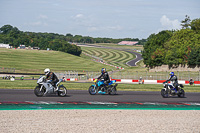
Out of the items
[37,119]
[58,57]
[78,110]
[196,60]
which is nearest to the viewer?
[37,119]

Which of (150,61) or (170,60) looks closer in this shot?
(170,60)

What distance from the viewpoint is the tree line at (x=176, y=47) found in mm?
86850

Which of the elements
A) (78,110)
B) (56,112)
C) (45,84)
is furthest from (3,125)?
(45,84)

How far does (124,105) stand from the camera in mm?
18438

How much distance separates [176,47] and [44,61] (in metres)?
50.2

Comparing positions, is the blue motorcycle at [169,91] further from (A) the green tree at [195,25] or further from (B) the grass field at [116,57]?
(B) the grass field at [116,57]

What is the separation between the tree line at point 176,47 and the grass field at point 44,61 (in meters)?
20.1

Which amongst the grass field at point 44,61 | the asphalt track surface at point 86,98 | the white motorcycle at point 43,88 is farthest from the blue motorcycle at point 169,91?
the grass field at point 44,61

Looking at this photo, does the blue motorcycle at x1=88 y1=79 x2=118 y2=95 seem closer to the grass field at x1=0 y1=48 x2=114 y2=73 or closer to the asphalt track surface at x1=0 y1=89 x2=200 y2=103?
the asphalt track surface at x1=0 y1=89 x2=200 y2=103

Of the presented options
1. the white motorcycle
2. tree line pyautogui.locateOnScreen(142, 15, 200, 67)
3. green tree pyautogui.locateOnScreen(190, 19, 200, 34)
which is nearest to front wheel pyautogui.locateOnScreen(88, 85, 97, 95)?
the white motorcycle

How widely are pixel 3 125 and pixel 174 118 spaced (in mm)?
6505

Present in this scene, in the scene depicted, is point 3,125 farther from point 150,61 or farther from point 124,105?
point 150,61

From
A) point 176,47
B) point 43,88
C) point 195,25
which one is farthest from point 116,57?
point 43,88

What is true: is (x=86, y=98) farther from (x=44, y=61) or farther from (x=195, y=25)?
(x=44, y=61)
